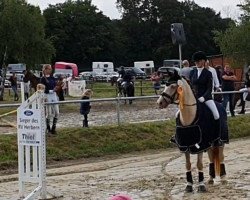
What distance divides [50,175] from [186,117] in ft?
13.9

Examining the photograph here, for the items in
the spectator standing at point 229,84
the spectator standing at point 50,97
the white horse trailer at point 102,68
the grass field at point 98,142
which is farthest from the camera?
the white horse trailer at point 102,68

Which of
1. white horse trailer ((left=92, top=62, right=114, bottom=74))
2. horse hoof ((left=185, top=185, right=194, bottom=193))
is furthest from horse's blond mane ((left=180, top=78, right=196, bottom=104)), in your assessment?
white horse trailer ((left=92, top=62, right=114, bottom=74))

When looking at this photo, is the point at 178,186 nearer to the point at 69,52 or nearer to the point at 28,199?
the point at 28,199

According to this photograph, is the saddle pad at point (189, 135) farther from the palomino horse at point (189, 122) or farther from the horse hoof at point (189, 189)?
the horse hoof at point (189, 189)

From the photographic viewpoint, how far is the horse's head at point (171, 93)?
10.4m

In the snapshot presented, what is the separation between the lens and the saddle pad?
1056 centimetres

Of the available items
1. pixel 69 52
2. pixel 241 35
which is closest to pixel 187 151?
pixel 241 35

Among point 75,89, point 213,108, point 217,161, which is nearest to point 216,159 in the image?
point 217,161

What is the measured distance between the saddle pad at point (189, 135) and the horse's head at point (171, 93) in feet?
1.74

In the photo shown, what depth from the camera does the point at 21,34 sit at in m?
39.8

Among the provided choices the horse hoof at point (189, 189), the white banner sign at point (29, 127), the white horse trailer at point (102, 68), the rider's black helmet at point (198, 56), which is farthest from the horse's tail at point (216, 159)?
the white horse trailer at point (102, 68)

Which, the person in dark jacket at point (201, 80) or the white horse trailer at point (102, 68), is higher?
the white horse trailer at point (102, 68)

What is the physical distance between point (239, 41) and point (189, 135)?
3834cm

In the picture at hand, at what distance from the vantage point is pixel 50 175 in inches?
529
